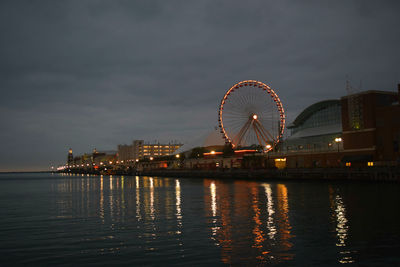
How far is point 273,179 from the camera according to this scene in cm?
8600

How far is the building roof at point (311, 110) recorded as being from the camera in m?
113

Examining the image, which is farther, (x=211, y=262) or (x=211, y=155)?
(x=211, y=155)

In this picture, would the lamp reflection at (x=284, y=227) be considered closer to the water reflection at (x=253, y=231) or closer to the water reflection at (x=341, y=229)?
the water reflection at (x=253, y=231)

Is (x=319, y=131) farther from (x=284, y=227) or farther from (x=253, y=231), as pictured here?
(x=253, y=231)

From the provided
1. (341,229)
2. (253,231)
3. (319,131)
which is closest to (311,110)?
(319,131)

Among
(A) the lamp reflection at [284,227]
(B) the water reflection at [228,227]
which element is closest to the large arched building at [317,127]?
(A) the lamp reflection at [284,227]

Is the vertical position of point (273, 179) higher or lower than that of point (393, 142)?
lower

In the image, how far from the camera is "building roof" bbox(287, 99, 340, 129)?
113 metres

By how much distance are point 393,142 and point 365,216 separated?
49.9m

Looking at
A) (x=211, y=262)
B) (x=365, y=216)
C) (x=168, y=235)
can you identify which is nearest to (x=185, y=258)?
(x=211, y=262)

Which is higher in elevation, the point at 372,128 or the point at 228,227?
the point at 372,128

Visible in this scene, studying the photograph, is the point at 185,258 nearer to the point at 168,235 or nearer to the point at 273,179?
the point at 168,235

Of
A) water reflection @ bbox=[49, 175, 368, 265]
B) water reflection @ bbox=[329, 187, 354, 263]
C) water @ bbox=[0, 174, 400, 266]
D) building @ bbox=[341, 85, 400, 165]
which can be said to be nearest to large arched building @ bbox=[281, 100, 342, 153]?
building @ bbox=[341, 85, 400, 165]

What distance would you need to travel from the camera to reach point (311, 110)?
119000mm
